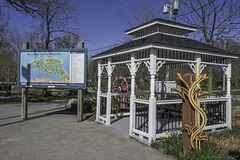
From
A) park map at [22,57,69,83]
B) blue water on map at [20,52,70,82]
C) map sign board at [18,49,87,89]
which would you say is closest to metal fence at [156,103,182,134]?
map sign board at [18,49,87,89]

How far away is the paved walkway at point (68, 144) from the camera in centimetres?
443

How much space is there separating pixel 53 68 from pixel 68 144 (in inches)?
154

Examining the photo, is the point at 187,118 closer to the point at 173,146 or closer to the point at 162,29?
the point at 173,146

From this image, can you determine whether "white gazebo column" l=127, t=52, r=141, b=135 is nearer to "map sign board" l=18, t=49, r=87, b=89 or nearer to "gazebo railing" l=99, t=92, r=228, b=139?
"gazebo railing" l=99, t=92, r=228, b=139

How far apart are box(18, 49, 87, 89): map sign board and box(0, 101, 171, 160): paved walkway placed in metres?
1.74

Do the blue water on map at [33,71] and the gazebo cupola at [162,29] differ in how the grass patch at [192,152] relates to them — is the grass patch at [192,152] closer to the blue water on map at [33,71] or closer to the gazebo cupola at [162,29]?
the gazebo cupola at [162,29]

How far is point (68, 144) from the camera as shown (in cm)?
521

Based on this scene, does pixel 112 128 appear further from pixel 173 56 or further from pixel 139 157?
pixel 173 56

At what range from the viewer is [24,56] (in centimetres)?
836

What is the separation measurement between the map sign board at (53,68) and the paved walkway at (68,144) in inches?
68.7

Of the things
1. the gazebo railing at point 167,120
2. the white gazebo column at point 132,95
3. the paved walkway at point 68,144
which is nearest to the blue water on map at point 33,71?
the paved walkway at point 68,144

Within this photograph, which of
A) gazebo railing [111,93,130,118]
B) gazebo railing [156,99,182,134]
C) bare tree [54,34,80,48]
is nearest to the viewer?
gazebo railing [156,99,182,134]

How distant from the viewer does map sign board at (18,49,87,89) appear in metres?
7.93

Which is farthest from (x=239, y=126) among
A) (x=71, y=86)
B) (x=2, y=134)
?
(x=2, y=134)
